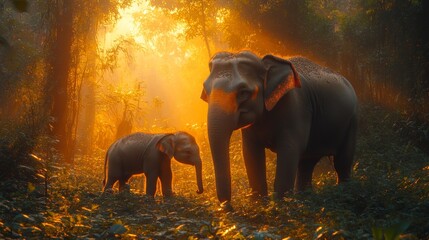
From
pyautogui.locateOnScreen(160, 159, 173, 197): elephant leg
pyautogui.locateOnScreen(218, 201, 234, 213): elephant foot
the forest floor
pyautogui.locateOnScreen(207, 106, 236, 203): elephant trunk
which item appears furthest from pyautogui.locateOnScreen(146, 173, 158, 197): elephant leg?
pyautogui.locateOnScreen(218, 201, 234, 213): elephant foot

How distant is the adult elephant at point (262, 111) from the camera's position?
736 cm

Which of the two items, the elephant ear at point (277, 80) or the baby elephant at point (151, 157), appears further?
the baby elephant at point (151, 157)

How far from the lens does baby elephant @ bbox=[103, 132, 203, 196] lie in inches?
481

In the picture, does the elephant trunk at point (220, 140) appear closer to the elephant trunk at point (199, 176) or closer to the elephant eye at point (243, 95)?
the elephant eye at point (243, 95)

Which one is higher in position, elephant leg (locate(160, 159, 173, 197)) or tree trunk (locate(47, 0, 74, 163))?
tree trunk (locate(47, 0, 74, 163))

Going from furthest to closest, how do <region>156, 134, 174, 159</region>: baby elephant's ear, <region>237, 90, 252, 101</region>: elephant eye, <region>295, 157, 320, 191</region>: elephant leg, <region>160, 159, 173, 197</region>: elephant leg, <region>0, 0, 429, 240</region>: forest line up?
<region>160, 159, 173, 197</region>: elephant leg < <region>156, 134, 174, 159</region>: baby elephant's ear < <region>295, 157, 320, 191</region>: elephant leg < <region>237, 90, 252, 101</region>: elephant eye < <region>0, 0, 429, 240</region>: forest

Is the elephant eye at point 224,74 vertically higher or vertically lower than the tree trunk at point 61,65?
lower

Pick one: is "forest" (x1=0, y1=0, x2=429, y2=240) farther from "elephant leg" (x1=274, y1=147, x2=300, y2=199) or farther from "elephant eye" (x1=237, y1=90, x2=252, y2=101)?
"elephant eye" (x1=237, y1=90, x2=252, y2=101)

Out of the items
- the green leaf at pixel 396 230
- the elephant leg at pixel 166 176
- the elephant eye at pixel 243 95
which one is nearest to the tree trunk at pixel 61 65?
the elephant leg at pixel 166 176

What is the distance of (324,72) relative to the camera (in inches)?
392

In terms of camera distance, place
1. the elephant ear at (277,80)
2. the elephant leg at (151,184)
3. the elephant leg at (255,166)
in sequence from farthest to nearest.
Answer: the elephant leg at (151,184)
the elephant leg at (255,166)
the elephant ear at (277,80)

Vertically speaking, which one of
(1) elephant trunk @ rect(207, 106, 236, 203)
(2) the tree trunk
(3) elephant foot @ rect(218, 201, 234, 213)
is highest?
(2) the tree trunk

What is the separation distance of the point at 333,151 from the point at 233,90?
3.50 metres

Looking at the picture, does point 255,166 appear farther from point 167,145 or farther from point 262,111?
point 167,145
